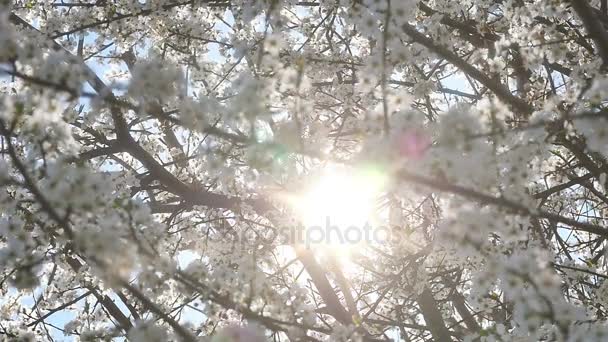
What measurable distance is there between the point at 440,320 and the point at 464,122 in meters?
5.59

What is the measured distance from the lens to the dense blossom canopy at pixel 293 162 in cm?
232

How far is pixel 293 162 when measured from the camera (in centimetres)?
500

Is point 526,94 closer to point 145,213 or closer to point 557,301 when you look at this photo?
point 557,301

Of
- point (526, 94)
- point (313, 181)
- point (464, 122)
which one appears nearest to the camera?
point (464, 122)

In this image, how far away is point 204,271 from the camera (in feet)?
10.0

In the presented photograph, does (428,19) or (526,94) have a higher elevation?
(428,19)

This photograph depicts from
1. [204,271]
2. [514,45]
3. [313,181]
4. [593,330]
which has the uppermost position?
[514,45]

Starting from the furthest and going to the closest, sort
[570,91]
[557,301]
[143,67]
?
1. [570,91]
2. [143,67]
3. [557,301]

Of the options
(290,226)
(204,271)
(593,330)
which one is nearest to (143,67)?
(204,271)

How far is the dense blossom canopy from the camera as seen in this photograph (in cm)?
232

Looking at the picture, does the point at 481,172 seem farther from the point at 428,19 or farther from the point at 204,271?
the point at 428,19

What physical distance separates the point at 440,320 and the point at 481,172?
549cm

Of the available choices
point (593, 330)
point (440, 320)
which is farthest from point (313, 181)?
point (440, 320)

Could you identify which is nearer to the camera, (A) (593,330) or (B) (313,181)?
(A) (593,330)
